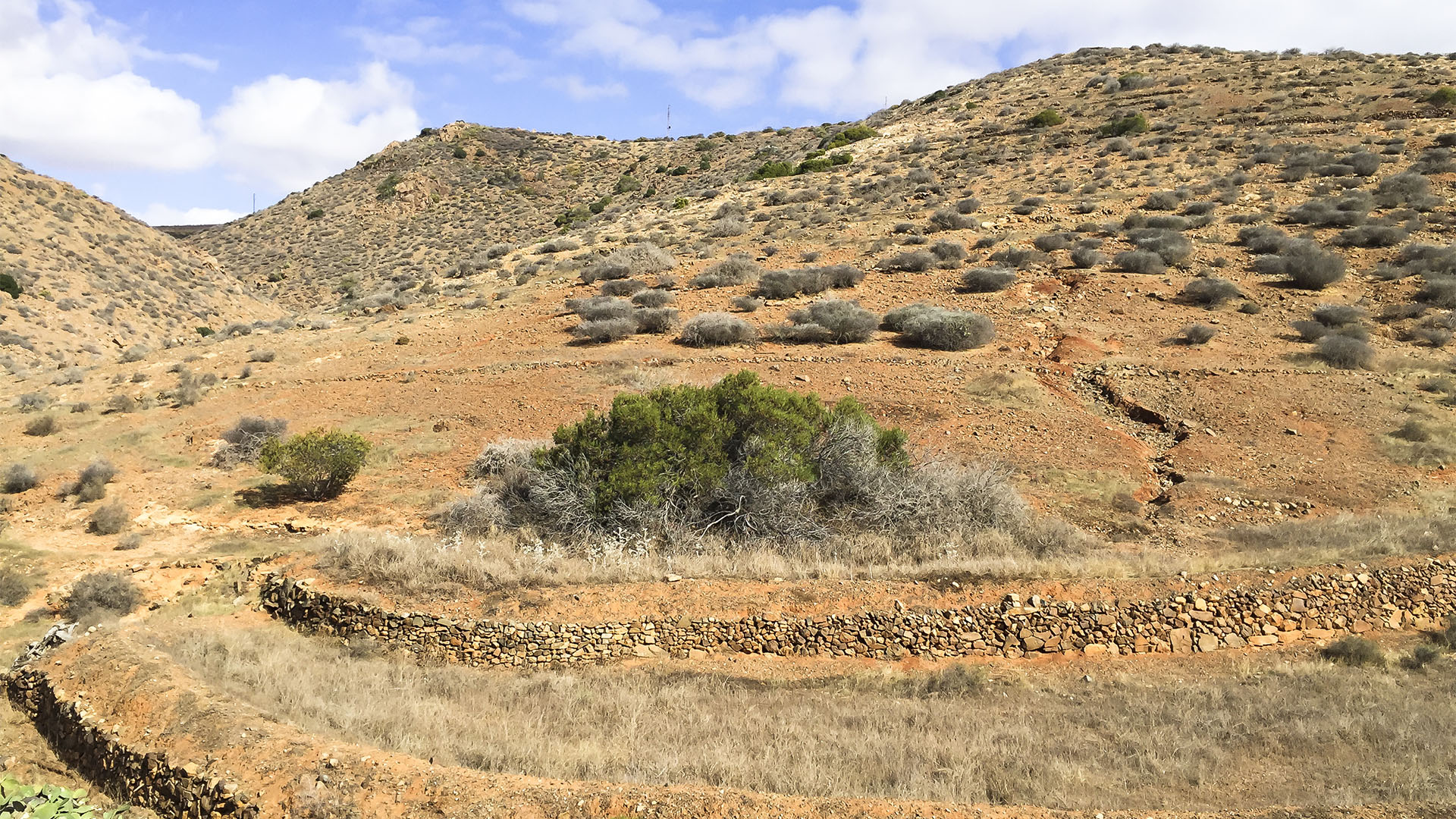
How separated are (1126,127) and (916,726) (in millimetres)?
36233

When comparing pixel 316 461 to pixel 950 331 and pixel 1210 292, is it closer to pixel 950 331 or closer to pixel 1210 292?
pixel 950 331

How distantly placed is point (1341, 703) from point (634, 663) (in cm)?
695

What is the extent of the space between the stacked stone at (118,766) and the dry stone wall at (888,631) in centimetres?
260

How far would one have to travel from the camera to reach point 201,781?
514 cm

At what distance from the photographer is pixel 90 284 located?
33906mm

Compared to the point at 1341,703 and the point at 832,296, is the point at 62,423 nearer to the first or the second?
the point at 832,296

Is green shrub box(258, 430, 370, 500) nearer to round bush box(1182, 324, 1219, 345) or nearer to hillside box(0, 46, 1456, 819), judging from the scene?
hillside box(0, 46, 1456, 819)

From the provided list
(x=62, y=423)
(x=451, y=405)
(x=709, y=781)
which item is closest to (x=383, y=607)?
(x=709, y=781)

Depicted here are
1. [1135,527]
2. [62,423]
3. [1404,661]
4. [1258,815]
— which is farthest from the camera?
[62,423]

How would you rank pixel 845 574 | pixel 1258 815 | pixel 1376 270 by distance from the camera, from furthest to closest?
pixel 1376 270, pixel 845 574, pixel 1258 815

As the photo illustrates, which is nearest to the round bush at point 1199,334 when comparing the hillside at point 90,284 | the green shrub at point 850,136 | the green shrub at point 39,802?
the green shrub at point 39,802

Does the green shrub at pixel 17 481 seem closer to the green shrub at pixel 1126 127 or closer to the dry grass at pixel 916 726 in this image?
the dry grass at pixel 916 726

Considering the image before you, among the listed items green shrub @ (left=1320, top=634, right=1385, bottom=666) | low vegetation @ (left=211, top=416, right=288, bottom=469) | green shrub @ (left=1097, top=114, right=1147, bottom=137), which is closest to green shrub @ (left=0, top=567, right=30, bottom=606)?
low vegetation @ (left=211, top=416, right=288, bottom=469)

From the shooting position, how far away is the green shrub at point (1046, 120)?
38.9 metres
